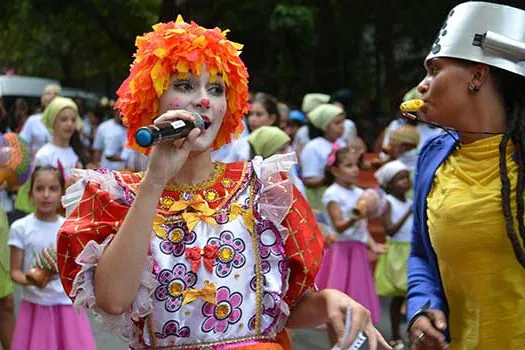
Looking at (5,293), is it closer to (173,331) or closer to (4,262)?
(4,262)

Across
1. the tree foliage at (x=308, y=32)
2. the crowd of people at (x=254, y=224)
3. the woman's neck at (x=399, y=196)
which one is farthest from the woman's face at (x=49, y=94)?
the crowd of people at (x=254, y=224)

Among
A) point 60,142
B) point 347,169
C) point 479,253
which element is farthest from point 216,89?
point 60,142

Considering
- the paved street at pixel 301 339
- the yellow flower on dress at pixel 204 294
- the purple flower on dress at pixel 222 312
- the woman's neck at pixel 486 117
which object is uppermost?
the woman's neck at pixel 486 117

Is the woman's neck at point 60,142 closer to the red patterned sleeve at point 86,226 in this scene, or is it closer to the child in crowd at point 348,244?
the child in crowd at point 348,244

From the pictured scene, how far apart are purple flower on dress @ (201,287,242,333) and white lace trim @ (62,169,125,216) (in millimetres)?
439

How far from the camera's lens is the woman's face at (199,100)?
2938 millimetres

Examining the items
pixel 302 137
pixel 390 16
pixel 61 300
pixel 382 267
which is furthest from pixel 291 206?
pixel 390 16

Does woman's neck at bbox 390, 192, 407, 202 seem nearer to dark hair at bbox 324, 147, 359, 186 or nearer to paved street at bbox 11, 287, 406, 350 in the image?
dark hair at bbox 324, 147, 359, 186

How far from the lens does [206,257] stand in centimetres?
289

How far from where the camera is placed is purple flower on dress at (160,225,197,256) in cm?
288

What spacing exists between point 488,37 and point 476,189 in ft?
1.68

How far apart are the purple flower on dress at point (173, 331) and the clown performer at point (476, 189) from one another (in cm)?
81

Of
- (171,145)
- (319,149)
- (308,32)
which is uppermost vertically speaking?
(308,32)

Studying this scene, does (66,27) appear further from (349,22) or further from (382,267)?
(382,267)
